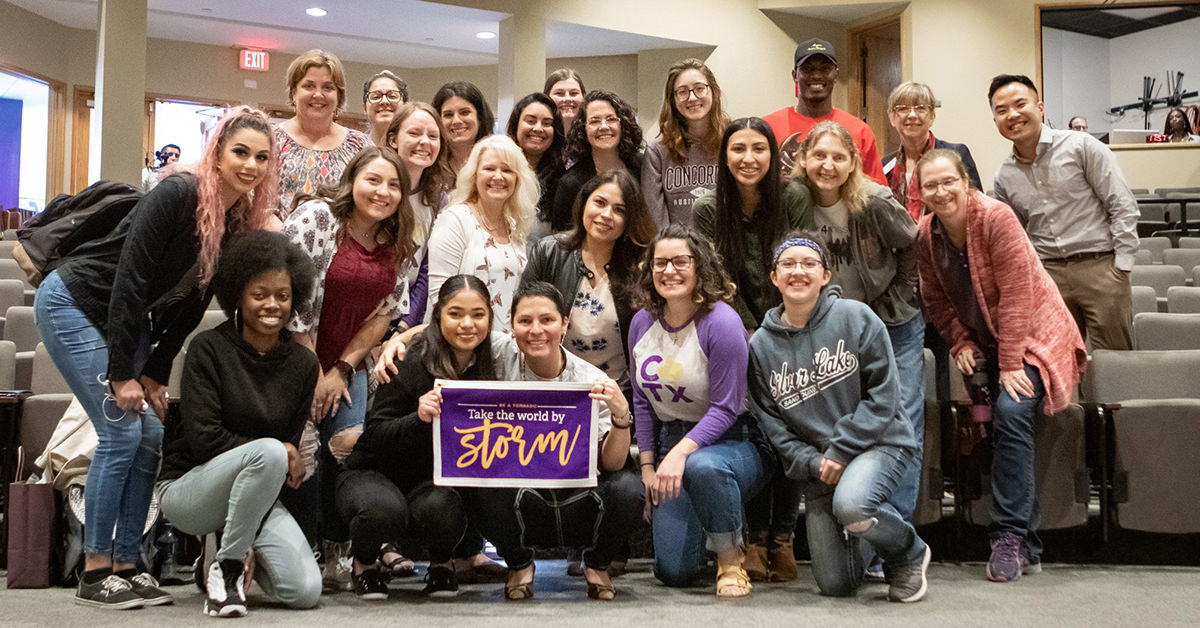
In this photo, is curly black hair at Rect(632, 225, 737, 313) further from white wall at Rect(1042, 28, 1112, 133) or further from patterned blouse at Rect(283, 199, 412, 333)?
white wall at Rect(1042, 28, 1112, 133)

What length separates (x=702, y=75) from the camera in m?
4.23

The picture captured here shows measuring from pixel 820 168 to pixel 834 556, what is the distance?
A: 1461 millimetres

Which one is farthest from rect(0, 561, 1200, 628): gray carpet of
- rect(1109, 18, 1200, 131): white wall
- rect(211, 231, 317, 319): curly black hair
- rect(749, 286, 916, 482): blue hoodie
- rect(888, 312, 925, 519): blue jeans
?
rect(1109, 18, 1200, 131): white wall

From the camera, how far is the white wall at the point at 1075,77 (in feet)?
41.1

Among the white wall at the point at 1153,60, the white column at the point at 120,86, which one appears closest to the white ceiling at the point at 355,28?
the white column at the point at 120,86

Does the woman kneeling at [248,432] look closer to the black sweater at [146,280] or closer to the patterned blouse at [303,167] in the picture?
the black sweater at [146,280]

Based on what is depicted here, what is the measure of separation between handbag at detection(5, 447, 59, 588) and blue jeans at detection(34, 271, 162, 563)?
12.4 inches

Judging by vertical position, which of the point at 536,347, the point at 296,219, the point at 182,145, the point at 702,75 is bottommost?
the point at 536,347

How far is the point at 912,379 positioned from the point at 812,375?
568mm

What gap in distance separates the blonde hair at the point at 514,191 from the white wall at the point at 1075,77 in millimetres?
10300

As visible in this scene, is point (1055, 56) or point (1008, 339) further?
point (1055, 56)

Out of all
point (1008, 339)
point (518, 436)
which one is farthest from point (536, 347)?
point (1008, 339)

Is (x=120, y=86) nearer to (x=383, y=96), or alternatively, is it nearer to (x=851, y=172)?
(x=383, y=96)

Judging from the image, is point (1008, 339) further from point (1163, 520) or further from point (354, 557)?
point (354, 557)
